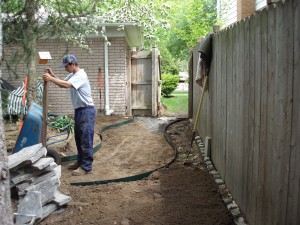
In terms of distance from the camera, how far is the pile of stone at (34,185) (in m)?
3.75

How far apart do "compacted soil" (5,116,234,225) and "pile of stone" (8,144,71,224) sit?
16cm

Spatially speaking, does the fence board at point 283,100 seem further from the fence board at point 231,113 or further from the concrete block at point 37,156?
the concrete block at point 37,156

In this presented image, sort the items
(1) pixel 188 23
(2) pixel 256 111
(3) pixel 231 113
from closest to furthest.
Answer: (2) pixel 256 111, (3) pixel 231 113, (1) pixel 188 23

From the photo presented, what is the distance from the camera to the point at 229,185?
4426mm

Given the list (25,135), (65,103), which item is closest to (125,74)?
(65,103)

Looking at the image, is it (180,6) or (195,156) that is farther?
(180,6)

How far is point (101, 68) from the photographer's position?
38.6 ft

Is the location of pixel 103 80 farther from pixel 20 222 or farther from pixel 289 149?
pixel 289 149

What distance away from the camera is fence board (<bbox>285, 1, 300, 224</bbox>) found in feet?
6.98

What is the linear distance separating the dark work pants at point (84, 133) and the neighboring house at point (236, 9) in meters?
4.25

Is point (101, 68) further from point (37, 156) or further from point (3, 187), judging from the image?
point (3, 187)

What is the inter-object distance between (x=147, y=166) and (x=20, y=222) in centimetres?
311

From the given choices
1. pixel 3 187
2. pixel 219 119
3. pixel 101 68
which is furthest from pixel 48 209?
pixel 101 68

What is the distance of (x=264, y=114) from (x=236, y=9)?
403 inches
